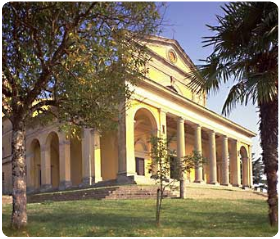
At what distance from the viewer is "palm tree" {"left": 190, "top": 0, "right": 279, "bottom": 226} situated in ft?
23.0

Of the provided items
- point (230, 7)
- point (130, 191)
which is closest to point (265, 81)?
point (230, 7)

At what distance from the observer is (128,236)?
34.8 ft

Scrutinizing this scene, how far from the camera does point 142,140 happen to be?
37.2m

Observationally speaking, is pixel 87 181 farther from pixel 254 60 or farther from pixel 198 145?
pixel 254 60

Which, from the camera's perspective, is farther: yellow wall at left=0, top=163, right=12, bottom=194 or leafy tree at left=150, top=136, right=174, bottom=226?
yellow wall at left=0, top=163, right=12, bottom=194

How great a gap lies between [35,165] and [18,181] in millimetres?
28388

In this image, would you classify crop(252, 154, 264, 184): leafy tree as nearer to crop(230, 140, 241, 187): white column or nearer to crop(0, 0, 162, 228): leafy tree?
Answer: crop(230, 140, 241, 187): white column

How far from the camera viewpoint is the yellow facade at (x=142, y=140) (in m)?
29.0

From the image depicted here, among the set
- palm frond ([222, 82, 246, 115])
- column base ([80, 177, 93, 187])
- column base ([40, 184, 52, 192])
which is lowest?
column base ([40, 184, 52, 192])

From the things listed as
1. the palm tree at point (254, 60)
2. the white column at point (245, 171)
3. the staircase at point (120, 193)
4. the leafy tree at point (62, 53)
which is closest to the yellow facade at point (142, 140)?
the white column at point (245, 171)

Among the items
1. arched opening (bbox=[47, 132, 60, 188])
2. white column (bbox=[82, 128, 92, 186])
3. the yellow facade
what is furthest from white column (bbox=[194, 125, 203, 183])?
arched opening (bbox=[47, 132, 60, 188])

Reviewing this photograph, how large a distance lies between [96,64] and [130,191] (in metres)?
11.1

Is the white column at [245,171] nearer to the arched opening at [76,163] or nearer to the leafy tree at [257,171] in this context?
the leafy tree at [257,171]

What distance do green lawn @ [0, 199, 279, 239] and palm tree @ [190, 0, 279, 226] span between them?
9.05ft
